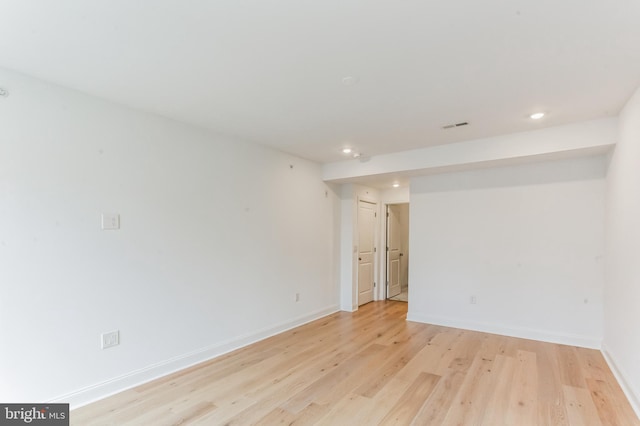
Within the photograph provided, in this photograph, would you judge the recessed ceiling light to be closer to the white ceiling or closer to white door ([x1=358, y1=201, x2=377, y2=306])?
the white ceiling

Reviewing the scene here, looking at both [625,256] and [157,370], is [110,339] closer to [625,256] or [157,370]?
[157,370]

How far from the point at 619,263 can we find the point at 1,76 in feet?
17.6

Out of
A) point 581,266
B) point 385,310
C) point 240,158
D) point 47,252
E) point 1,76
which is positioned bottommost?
point 385,310

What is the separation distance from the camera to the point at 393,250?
7.09 meters

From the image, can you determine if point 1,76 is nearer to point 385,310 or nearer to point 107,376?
point 107,376

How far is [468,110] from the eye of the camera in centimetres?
311

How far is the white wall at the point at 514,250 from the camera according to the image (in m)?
3.95

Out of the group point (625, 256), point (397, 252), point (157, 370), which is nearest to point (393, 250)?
point (397, 252)

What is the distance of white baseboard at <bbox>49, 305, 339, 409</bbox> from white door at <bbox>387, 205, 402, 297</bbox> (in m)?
2.97

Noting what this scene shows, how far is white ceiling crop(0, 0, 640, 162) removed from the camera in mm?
1727

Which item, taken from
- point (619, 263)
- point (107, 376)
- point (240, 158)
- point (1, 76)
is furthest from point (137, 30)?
point (619, 263)

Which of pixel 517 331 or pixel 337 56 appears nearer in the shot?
pixel 337 56

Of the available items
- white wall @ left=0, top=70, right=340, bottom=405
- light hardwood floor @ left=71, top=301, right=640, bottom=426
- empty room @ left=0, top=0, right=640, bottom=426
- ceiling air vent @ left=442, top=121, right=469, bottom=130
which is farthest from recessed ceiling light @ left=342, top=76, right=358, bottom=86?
light hardwood floor @ left=71, top=301, right=640, bottom=426

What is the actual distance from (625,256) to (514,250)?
1.47 metres
